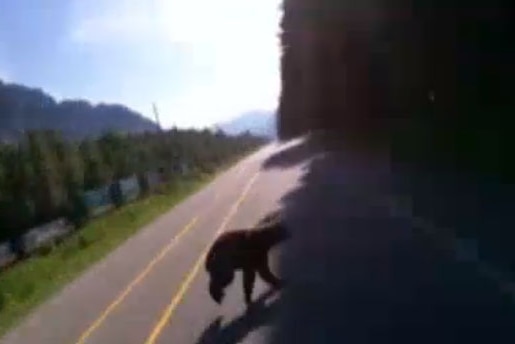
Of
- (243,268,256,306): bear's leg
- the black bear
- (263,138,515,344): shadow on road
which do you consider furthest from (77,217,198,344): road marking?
(263,138,515,344): shadow on road

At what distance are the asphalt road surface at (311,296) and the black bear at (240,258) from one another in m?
0.35

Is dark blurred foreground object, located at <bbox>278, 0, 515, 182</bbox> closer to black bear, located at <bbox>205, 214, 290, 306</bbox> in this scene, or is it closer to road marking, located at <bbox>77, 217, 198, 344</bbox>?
road marking, located at <bbox>77, 217, 198, 344</bbox>

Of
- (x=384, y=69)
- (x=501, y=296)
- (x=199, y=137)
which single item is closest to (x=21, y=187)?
(x=384, y=69)

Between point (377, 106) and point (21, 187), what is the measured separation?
21.1m

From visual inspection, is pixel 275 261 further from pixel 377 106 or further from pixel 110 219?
pixel 377 106

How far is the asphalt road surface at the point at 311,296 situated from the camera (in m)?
12.1

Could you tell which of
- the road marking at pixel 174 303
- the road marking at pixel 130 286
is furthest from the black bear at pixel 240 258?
the road marking at pixel 130 286

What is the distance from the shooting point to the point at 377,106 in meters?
57.2

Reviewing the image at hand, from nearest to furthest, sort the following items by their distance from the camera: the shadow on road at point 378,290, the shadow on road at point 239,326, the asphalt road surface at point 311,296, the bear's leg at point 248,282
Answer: the shadow on road at point 378,290 → the asphalt road surface at point 311,296 → the shadow on road at point 239,326 → the bear's leg at point 248,282

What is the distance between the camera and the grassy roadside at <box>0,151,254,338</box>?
22.9m

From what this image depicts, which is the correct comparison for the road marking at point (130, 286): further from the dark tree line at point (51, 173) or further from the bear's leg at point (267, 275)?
the dark tree line at point (51, 173)

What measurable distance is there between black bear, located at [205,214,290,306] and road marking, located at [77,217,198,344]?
7.51 feet

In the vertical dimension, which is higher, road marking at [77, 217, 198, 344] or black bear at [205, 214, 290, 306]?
black bear at [205, 214, 290, 306]

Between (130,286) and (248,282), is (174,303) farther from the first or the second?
(130,286)
